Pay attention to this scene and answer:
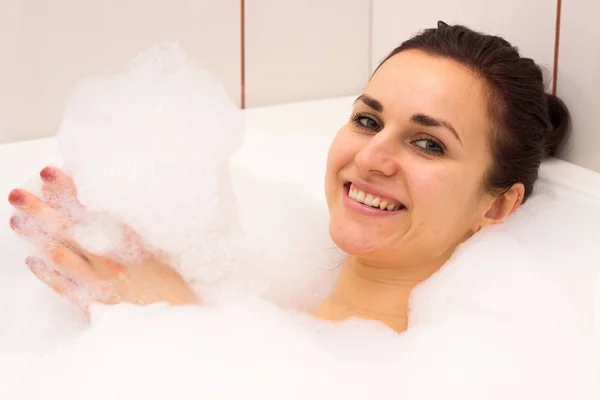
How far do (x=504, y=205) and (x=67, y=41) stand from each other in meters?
0.88

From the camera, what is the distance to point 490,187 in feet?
3.92

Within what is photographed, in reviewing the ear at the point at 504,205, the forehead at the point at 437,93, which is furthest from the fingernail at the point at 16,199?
the ear at the point at 504,205

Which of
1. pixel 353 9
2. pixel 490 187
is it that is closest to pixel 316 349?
pixel 490 187

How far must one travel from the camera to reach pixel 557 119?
4.42ft

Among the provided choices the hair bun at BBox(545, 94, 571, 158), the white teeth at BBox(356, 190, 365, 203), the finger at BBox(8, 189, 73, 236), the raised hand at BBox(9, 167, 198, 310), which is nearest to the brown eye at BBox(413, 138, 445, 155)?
the white teeth at BBox(356, 190, 365, 203)

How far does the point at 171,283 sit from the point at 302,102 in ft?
2.40

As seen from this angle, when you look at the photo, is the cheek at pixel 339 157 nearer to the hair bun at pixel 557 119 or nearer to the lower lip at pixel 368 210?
the lower lip at pixel 368 210

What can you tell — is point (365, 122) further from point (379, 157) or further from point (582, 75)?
point (582, 75)

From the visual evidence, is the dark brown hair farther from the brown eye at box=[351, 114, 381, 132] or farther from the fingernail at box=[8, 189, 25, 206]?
the fingernail at box=[8, 189, 25, 206]

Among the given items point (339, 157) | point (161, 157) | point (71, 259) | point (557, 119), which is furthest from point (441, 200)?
point (71, 259)

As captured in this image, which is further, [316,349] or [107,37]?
[107,37]

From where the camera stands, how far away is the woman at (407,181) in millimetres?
1138

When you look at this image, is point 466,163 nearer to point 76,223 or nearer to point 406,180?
point 406,180

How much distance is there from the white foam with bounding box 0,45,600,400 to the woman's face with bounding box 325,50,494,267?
7 centimetres
